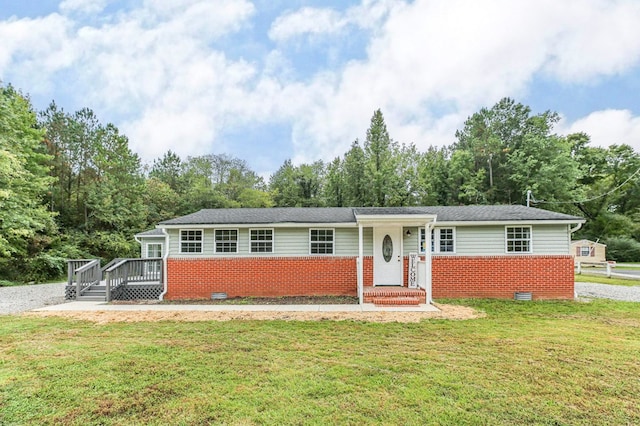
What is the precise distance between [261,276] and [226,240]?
1.78m

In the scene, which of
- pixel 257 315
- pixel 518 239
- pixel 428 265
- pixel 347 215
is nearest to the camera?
pixel 257 315

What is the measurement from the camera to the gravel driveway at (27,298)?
9188mm

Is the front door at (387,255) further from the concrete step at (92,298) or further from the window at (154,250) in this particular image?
the window at (154,250)

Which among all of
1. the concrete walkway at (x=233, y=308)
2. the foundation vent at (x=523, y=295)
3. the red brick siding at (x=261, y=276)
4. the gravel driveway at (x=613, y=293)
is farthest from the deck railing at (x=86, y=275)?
the gravel driveway at (x=613, y=293)

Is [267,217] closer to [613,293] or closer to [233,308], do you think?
→ [233,308]

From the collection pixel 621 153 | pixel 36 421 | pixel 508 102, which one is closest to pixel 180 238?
pixel 36 421

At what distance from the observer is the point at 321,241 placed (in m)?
10.7

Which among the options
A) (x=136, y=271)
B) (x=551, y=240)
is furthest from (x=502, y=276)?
(x=136, y=271)

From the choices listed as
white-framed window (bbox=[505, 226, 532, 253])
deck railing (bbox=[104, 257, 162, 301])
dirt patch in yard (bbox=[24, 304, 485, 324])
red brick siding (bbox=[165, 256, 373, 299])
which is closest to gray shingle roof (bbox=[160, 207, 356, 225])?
red brick siding (bbox=[165, 256, 373, 299])

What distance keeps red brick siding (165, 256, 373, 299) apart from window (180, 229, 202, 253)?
1.21 ft

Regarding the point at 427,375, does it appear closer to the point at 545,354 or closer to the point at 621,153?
the point at 545,354

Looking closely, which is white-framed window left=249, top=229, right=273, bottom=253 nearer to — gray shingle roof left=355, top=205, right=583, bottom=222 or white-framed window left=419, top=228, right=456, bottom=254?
gray shingle roof left=355, top=205, right=583, bottom=222

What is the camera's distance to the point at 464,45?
1340cm

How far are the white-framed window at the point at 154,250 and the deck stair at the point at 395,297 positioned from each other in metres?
10.6
